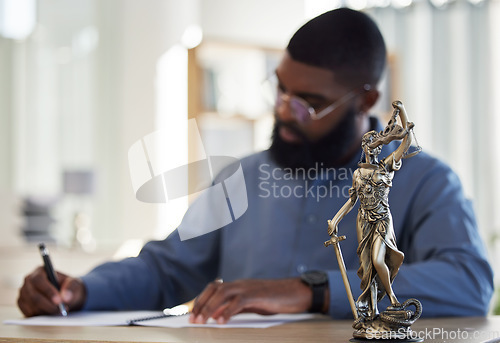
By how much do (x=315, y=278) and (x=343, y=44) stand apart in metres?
0.48

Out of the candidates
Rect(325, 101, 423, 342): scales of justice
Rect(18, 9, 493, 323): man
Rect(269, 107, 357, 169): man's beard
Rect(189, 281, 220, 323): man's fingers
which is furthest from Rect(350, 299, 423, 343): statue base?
Rect(269, 107, 357, 169): man's beard

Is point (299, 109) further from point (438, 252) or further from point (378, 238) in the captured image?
point (378, 238)

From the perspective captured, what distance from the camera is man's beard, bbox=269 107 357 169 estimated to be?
1262mm

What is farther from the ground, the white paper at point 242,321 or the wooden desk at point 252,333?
the wooden desk at point 252,333

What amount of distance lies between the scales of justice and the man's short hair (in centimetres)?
64

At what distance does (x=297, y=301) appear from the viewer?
1045 mm

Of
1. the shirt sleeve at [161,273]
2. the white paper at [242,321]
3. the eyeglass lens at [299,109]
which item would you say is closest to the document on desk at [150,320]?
the white paper at [242,321]

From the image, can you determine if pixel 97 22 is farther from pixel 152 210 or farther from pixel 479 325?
pixel 479 325

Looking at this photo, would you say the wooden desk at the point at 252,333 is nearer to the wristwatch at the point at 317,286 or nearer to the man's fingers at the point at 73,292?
the wristwatch at the point at 317,286

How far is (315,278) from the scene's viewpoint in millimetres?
1070

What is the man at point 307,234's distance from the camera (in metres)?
1.05

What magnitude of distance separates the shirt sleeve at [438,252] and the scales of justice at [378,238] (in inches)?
10.0

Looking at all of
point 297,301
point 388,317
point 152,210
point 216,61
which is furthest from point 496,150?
point 388,317

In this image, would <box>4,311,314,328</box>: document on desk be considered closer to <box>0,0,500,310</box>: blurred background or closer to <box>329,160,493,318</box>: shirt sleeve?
<box>329,160,493,318</box>: shirt sleeve
